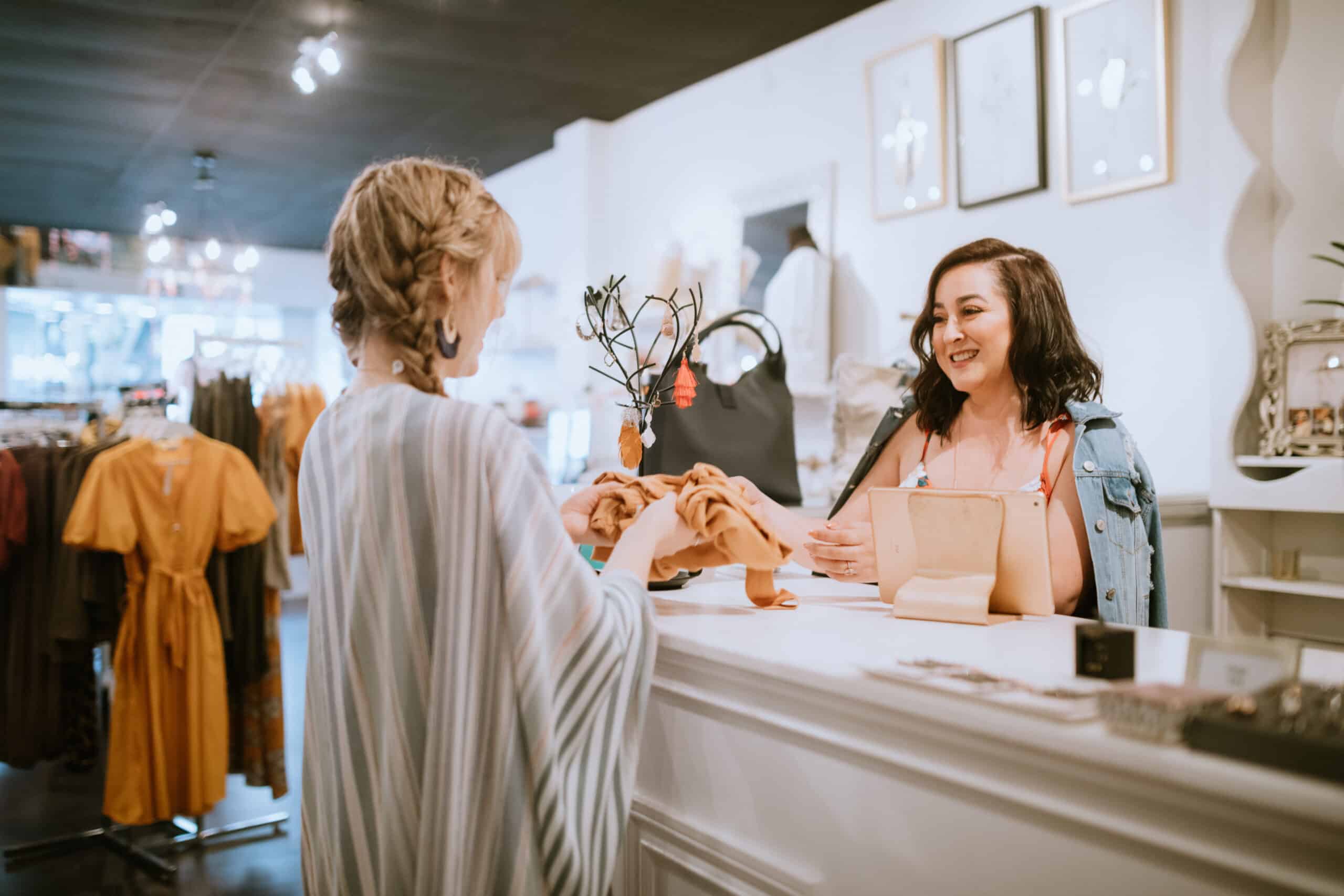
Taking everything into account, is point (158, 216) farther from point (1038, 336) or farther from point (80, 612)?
point (1038, 336)

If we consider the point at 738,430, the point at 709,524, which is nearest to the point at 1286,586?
the point at 738,430

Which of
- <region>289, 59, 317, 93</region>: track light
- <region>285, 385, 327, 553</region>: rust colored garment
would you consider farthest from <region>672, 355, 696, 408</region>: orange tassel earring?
<region>289, 59, 317, 93</region>: track light

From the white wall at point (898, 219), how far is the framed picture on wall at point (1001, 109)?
0.20ft

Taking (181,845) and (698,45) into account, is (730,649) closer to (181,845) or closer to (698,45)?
(181,845)

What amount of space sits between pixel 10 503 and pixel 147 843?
1289 mm

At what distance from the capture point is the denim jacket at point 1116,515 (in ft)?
5.77

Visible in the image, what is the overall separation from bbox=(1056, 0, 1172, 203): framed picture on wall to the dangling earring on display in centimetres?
291

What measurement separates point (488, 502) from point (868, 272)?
11.9 feet

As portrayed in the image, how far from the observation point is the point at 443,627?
1087 mm

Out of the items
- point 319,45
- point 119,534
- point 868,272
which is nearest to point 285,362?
point 319,45

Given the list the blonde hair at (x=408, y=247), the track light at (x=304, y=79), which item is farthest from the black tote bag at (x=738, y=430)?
the track light at (x=304, y=79)

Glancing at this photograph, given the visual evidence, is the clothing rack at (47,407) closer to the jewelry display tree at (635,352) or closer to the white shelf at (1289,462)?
the jewelry display tree at (635,352)

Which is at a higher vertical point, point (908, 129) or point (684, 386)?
point (908, 129)

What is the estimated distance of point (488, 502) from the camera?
1.07 m
